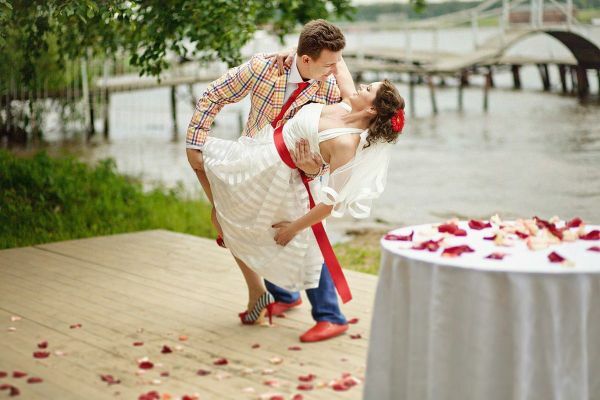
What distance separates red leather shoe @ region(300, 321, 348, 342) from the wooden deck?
45 millimetres

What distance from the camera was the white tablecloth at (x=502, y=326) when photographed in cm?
259

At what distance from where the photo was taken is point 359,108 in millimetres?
3701

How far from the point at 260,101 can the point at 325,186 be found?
1.83ft

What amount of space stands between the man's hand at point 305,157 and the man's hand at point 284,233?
265mm

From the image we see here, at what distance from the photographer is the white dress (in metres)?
3.88

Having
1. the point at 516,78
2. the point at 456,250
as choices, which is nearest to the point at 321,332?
the point at 456,250

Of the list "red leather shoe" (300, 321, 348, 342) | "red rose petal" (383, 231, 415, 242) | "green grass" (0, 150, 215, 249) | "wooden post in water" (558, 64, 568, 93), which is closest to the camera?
"red rose petal" (383, 231, 415, 242)

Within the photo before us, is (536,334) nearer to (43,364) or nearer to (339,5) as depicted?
(43,364)

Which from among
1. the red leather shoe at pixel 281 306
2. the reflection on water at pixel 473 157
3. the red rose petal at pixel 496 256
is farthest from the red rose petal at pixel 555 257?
the reflection on water at pixel 473 157

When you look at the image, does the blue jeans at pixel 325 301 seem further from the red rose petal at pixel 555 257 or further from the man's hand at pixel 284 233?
the red rose petal at pixel 555 257

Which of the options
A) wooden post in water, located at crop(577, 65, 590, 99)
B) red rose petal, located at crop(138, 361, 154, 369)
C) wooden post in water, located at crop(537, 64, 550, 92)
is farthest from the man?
wooden post in water, located at crop(537, 64, 550, 92)

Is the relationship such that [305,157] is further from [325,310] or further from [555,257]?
[555,257]

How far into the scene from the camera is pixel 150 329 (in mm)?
4281

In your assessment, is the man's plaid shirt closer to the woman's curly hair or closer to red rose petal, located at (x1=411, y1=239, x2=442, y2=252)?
the woman's curly hair
